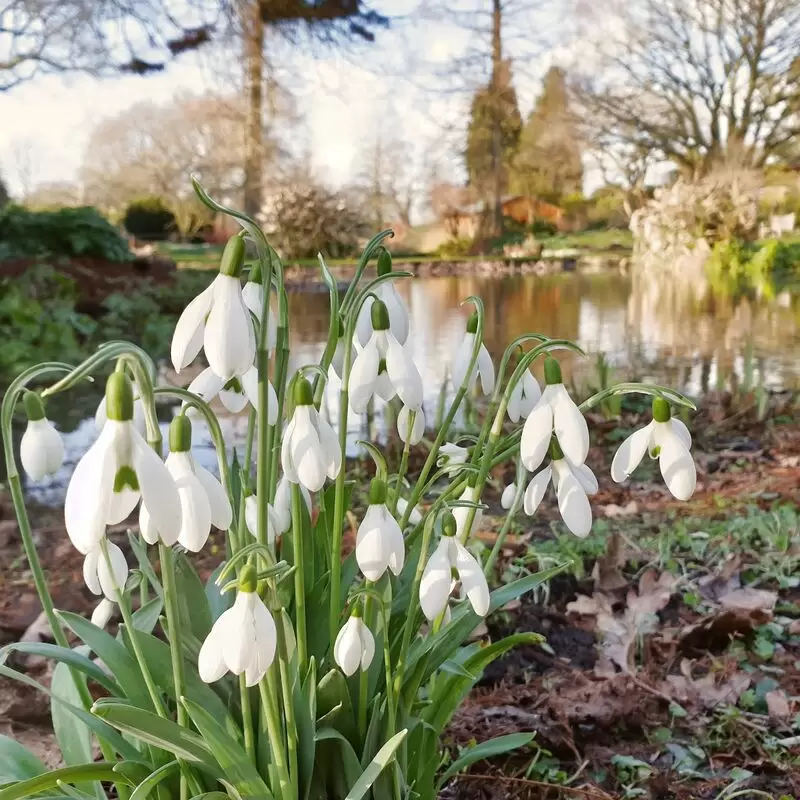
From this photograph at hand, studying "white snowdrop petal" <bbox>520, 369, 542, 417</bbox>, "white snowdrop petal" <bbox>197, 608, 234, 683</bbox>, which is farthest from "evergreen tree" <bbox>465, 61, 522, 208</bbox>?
"white snowdrop petal" <bbox>197, 608, 234, 683</bbox>

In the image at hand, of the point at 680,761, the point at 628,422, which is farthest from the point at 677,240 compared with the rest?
the point at 680,761

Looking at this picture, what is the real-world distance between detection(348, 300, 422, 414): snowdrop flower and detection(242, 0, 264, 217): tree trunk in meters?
1.44

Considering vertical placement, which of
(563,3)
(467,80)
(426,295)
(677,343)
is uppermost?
(563,3)

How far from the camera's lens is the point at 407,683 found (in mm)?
513

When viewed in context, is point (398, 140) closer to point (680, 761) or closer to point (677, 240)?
point (677, 240)

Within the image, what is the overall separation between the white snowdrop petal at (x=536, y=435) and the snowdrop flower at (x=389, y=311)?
10cm

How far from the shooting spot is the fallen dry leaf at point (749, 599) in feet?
3.03

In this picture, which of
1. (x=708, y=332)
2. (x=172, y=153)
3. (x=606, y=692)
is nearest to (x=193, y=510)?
(x=606, y=692)

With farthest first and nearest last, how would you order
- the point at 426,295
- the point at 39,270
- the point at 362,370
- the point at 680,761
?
the point at 39,270 < the point at 426,295 < the point at 680,761 < the point at 362,370

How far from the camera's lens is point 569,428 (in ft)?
1.37

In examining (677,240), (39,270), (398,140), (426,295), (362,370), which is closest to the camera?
(362,370)

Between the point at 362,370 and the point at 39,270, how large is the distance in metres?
2.35

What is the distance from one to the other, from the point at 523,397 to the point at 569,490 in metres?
0.09

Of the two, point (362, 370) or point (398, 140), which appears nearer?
point (362, 370)
